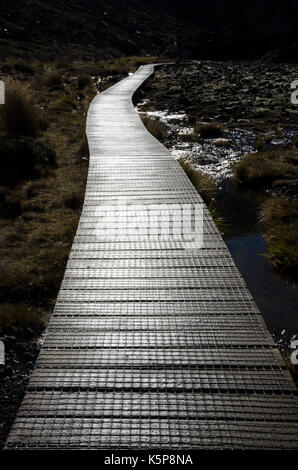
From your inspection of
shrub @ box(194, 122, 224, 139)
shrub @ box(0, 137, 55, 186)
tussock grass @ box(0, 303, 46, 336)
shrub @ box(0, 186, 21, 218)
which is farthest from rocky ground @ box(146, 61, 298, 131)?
tussock grass @ box(0, 303, 46, 336)

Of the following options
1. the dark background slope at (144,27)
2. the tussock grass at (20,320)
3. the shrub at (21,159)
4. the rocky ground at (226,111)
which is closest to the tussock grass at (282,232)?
the rocky ground at (226,111)

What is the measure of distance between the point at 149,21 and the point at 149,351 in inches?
3655

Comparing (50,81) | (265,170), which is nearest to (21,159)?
(265,170)

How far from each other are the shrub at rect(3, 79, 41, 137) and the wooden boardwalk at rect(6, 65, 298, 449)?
954 centimetres

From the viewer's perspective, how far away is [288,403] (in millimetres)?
3223

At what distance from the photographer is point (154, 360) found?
3.67 m

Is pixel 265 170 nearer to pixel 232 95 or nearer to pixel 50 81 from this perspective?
pixel 232 95

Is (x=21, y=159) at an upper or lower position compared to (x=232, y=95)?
lower

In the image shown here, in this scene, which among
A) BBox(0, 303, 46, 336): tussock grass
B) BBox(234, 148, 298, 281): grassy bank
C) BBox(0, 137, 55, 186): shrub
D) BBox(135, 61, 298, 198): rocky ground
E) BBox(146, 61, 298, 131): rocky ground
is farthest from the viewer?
BBox(146, 61, 298, 131): rocky ground

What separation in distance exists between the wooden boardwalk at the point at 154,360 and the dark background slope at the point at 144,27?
133 feet

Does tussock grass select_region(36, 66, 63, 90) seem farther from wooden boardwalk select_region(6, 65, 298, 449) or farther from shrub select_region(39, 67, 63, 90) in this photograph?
wooden boardwalk select_region(6, 65, 298, 449)

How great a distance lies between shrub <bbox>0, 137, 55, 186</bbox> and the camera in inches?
435

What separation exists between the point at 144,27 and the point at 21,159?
7796 centimetres

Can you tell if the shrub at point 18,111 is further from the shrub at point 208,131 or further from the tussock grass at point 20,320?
the tussock grass at point 20,320
